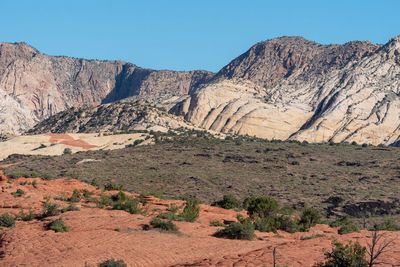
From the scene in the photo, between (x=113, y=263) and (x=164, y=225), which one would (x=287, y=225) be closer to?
(x=164, y=225)

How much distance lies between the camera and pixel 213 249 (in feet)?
103

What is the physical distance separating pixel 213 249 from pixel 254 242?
2264 mm

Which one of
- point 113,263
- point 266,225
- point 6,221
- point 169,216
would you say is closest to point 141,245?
point 113,263

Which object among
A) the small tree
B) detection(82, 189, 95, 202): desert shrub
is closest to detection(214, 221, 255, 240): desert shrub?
the small tree

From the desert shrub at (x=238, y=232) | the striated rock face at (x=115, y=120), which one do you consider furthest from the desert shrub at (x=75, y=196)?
the striated rock face at (x=115, y=120)

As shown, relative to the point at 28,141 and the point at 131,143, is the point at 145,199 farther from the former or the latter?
the point at 28,141

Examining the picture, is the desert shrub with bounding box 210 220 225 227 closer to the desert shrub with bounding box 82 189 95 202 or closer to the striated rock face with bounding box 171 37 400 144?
the desert shrub with bounding box 82 189 95 202

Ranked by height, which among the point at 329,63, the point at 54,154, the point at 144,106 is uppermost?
the point at 329,63

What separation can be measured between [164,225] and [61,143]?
7216 centimetres

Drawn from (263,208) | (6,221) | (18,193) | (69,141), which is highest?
(69,141)

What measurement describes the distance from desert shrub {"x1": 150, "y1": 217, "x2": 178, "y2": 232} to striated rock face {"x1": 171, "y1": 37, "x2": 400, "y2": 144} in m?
87.6

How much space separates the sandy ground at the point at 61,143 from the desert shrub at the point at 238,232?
68384mm

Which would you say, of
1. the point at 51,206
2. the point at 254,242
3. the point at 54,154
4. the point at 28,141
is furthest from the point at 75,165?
the point at 254,242

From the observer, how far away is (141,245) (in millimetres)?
32062
